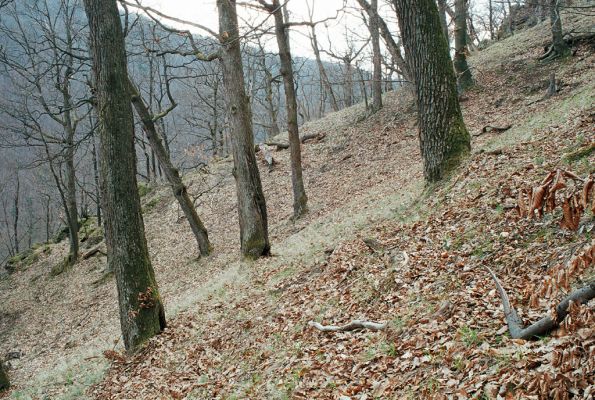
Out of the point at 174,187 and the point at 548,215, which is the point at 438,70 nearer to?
the point at 548,215

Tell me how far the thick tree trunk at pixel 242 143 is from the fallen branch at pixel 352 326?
5.41 metres

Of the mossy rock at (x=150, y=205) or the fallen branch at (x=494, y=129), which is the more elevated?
the fallen branch at (x=494, y=129)

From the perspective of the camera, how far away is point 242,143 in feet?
36.0

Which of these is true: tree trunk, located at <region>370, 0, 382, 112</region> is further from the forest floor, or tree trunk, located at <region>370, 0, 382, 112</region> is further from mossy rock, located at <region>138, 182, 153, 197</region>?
mossy rock, located at <region>138, 182, 153, 197</region>

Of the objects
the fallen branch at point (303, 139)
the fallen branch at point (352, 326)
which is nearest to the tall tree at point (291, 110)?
the fallen branch at point (352, 326)

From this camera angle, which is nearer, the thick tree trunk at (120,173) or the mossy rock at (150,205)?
the thick tree trunk at (120,173)

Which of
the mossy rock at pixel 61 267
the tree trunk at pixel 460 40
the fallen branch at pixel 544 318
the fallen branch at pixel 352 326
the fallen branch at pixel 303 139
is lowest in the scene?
the mossy rock at pixel 61 267

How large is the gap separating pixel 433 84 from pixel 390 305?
490 centimetres

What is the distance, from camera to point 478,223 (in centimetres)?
623

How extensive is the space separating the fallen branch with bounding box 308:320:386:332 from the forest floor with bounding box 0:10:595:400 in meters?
0.07

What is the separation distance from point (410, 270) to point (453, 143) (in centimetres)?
377

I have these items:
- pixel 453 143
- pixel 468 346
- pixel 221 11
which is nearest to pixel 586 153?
pixel 453 143

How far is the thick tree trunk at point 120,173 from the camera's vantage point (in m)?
7.59

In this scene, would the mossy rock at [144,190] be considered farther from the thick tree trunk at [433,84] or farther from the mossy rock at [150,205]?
the thick tree trunk at [433,84]
